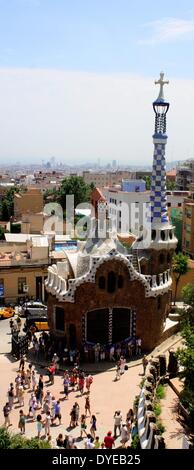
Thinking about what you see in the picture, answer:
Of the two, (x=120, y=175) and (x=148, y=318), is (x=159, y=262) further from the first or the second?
(x=120, y=175)

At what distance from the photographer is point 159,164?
97.0 feet

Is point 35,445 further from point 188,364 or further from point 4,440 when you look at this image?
point 188,364

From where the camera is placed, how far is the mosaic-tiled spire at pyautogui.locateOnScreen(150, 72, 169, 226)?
96.2ft

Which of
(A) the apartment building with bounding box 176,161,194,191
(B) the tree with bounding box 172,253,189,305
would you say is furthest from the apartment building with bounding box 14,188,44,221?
(A) the apartment building with bounding box 176,161,194,191

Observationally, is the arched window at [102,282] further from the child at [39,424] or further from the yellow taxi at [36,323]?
the child at [39,424]

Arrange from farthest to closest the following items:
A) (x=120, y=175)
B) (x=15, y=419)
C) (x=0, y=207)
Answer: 1. (x=120, y=175)
2. (x=0, y=207)
3. (x=15, y=419)

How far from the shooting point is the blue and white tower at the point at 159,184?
2938 centimetres

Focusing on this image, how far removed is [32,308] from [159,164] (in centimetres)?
1255

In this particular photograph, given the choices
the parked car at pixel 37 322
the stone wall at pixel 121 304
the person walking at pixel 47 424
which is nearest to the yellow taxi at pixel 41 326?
the parked car at pixel 37 322

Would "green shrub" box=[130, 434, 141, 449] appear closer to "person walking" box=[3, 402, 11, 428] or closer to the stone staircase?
"person walking" box=[3, 402, 11, 428]
